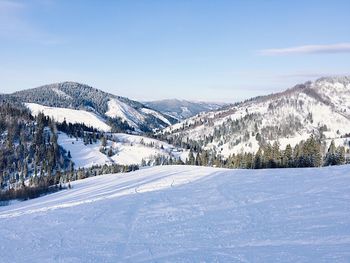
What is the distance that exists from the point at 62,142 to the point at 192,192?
16009 cm

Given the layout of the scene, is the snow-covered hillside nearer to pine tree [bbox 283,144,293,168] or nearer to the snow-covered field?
pine tree [bbox 283,144,293,168]

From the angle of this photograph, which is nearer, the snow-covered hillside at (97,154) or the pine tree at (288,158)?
the pine tree at (288,158)

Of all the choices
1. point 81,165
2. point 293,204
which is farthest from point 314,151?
point 81,165

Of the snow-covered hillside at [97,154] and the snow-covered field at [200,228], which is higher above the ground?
the snow-covered field at [200,228]

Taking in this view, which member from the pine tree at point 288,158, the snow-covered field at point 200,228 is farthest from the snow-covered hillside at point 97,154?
the snow-covered field at point 200,228

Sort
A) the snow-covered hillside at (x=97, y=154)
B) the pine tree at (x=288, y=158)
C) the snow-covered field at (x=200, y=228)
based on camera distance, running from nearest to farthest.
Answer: the snow-covered field at (x=200, y=228) → the pine tree at (x=288, y=158) → the snow-covered hillside at (x=97, y=154)

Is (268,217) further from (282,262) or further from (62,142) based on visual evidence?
(62,142)

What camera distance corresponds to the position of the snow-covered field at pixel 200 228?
17.1m

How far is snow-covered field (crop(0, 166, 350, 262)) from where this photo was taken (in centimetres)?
1709

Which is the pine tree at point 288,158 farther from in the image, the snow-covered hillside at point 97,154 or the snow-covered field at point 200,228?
the snow-covered hillside at point 97,154

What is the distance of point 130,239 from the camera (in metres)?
20.9

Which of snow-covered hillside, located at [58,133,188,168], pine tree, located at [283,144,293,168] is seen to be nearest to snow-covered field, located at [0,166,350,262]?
pine tree, located at [283,144,293,168]

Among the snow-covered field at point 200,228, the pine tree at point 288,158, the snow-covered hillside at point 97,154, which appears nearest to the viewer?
the snow-covered field at point 200,228

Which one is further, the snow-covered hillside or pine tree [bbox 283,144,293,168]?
the snow-covered hillside
